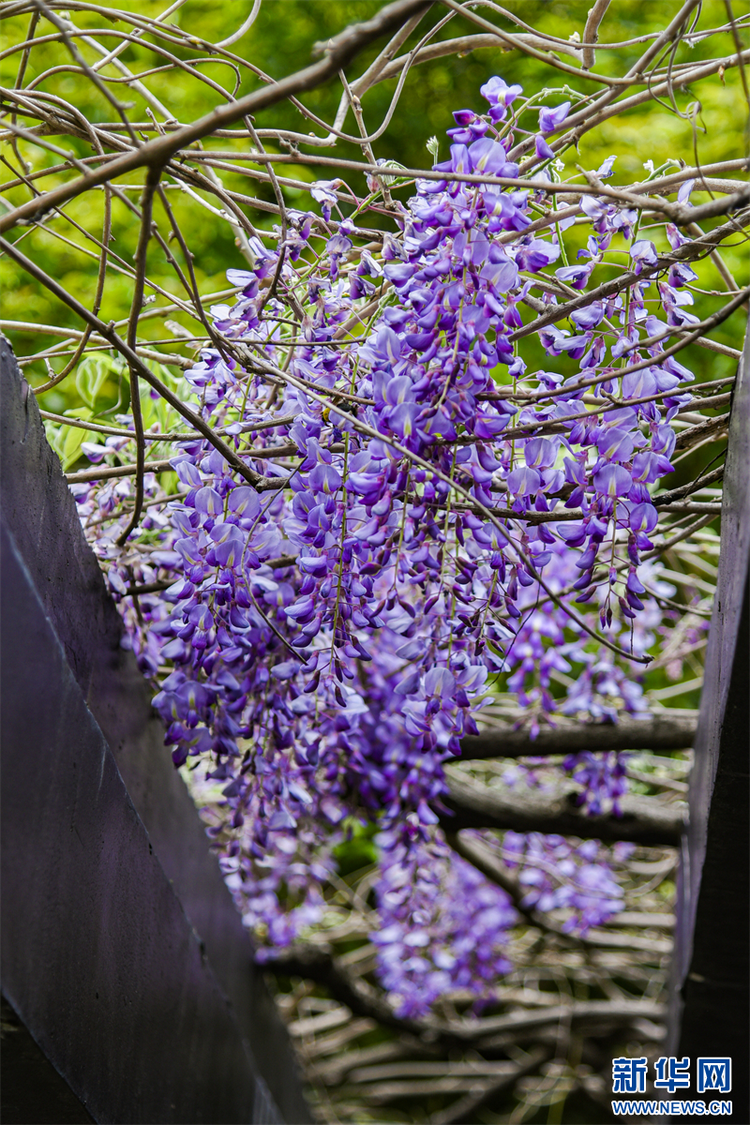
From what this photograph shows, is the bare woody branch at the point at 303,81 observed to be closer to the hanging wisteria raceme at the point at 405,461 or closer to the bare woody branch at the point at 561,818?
the hanging wisteria raceme at the point at 405,461

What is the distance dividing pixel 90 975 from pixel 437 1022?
3321mm

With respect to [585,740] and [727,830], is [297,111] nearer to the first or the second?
[585,740]

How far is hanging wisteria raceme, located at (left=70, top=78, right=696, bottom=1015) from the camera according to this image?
0.97 metres

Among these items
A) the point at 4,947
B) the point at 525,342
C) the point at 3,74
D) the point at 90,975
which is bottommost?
the point at 90,975

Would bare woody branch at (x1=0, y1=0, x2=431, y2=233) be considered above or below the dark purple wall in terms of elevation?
above

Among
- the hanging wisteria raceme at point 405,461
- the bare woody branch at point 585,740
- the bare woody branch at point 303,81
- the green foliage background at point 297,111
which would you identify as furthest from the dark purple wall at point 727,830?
the green foliage background at point 297,111

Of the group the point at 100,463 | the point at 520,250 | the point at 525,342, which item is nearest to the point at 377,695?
the point at 100,463

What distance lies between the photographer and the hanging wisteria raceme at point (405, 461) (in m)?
0.97

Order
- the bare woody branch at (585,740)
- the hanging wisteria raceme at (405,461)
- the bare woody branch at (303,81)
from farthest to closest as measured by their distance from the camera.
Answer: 1. the bare woody branch at (585,740)
2. the hanging wisteria raceme at (405,461)
3. the bare woody branch at (303,81)

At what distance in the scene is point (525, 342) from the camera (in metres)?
3.48

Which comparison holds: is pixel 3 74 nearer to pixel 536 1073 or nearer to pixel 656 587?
pixel 656 587

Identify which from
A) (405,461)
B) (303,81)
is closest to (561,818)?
(405,461)

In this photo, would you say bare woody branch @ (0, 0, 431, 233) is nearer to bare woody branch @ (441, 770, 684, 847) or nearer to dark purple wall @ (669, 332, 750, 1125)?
dark purple wall @ (669, 332, 750, 1125)

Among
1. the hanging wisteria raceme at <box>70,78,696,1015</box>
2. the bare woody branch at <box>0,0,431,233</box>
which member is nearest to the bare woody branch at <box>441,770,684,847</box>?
the hanging wisteria raceme at <box>70,78,696,1015</box>
